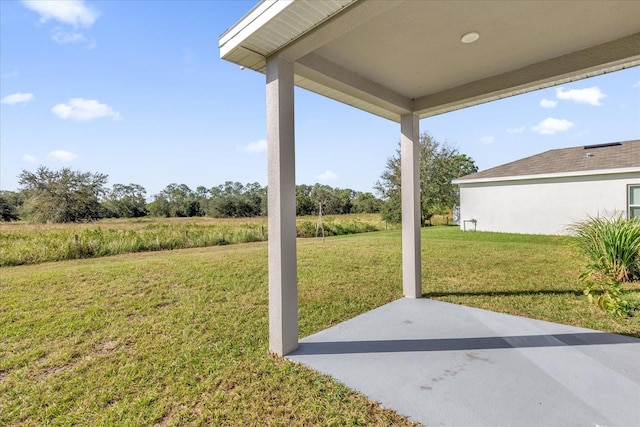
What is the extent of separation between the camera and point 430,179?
21.3m

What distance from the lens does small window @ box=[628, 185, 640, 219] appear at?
9.73 metres

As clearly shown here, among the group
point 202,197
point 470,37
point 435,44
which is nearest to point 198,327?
point 435,44

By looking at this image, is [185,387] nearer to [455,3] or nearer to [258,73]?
[258,73]

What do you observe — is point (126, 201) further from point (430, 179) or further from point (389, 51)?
point (389, 51)

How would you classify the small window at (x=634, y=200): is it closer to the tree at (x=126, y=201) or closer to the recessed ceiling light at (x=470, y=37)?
the recessed ceiling light at (x=470, y=37)

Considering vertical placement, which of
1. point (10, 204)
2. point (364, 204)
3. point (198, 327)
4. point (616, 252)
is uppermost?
point (364, 204)

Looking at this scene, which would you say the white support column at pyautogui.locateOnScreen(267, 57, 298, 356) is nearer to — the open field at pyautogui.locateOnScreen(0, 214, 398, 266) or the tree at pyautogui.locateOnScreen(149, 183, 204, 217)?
the open field at pyautogui.locateOnScreen(0, 214, 398, 266)

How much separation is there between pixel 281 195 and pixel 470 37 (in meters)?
2.22

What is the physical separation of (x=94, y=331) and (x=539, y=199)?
14.7 meters

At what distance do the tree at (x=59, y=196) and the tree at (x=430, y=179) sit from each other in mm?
18391

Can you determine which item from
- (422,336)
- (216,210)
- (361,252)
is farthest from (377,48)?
(216,210)

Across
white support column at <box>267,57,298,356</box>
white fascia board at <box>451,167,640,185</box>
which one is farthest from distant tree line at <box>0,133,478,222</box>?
white support column at <box>267,57,298,356</box>

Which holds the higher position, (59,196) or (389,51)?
(389,51)

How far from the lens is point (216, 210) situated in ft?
84.5
